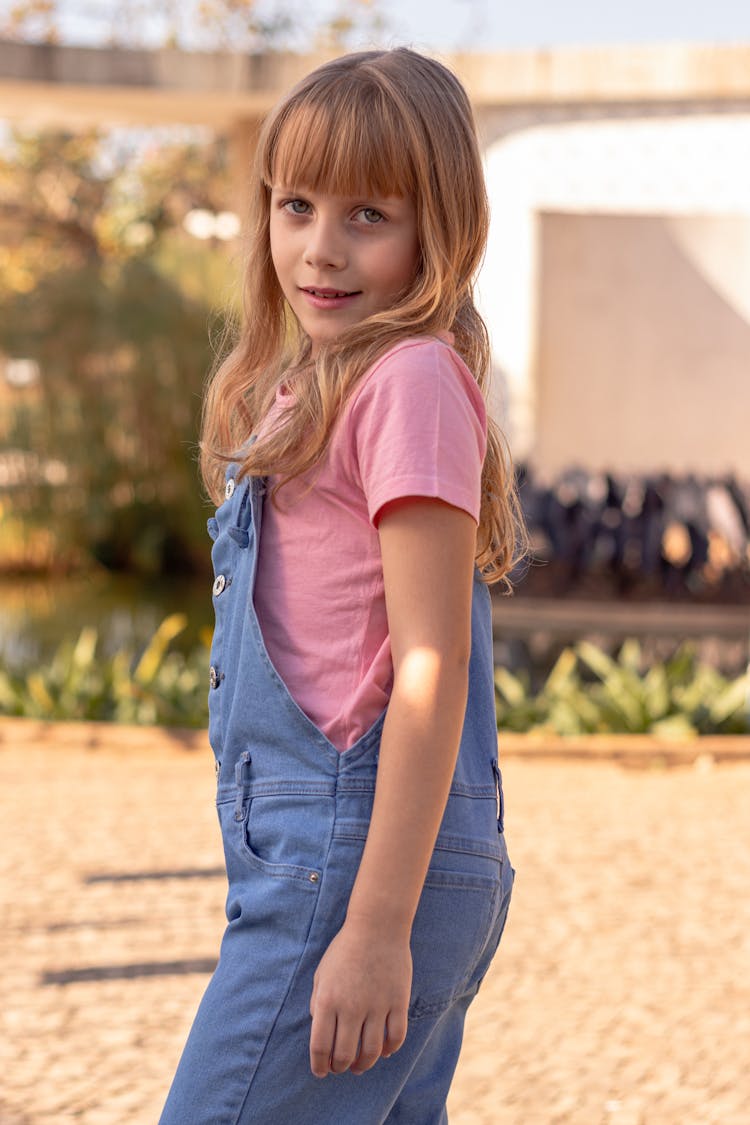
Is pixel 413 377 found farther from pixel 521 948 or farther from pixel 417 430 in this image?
pixel 521 948

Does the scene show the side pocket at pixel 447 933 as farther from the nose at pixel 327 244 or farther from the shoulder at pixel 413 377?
the nose at pixel 327 244

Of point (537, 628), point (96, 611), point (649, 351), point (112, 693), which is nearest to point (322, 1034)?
point (112, 693)

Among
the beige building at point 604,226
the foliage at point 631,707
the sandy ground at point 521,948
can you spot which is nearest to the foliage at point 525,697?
the foliage at point 631,707

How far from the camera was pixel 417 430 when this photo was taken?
4.44ft

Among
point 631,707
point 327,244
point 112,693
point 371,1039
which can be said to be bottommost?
point 112,693

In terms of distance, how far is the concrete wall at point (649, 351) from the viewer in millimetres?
13430

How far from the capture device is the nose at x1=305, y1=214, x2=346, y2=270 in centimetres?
146

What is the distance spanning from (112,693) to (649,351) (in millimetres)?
7688

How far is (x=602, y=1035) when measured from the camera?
3.33 metres

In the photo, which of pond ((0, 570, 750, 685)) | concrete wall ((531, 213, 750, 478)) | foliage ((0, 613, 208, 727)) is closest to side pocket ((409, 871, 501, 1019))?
foliage ((0, 613, 208, 727))

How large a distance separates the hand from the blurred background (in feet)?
17.2

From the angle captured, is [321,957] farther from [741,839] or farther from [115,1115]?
[741,839]

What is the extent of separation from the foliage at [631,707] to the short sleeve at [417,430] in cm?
518

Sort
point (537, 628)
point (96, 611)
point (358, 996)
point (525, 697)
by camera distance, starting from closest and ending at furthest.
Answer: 1. point (358, 996)
2. point (525, 697)
3. point (537, 628)
4. point (96, 611)
